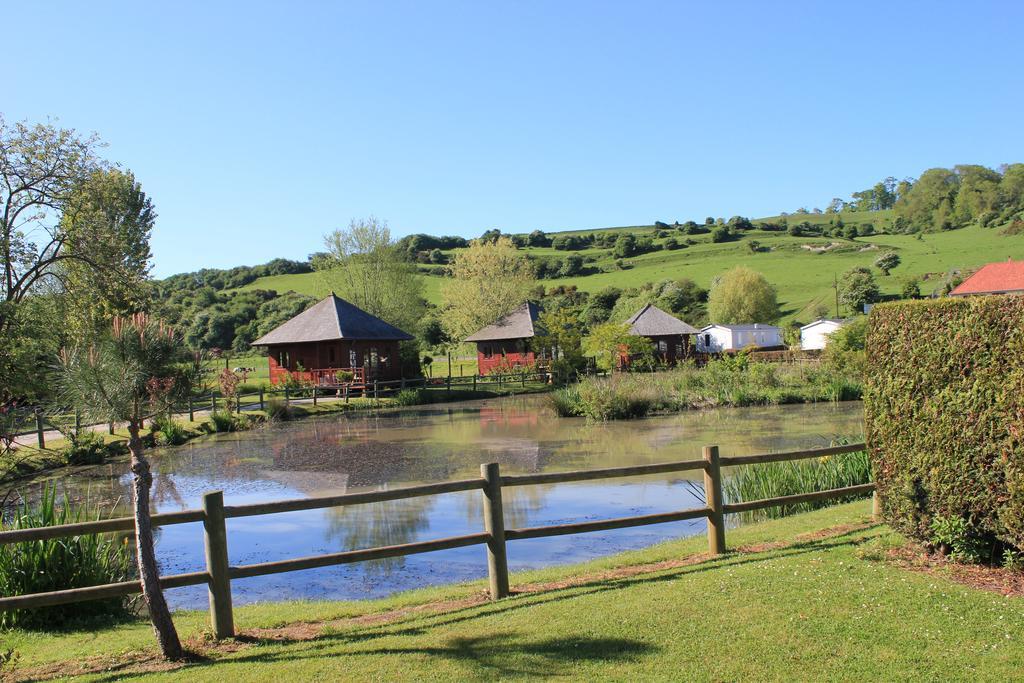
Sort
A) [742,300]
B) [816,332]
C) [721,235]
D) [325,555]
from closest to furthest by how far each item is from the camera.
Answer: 1. [325,555]
2. [816,332]
3. [742,300]
4. [721,235]

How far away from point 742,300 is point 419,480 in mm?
58630

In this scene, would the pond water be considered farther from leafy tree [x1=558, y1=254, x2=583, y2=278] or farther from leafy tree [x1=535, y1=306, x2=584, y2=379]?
leafy tree [x1=558, y1=254, x2=583, y2=278]

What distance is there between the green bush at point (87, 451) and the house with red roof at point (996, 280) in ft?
161

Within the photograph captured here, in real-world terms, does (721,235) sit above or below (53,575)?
above

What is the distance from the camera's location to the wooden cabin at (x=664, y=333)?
170 feet

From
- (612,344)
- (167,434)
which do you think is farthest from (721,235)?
(167,434)

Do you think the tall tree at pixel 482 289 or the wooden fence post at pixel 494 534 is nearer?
the wooden fence post at pixel 494 534

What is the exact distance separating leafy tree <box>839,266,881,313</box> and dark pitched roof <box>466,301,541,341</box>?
32011mm

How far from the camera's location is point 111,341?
580 centimetres

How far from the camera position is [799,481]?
11.0m

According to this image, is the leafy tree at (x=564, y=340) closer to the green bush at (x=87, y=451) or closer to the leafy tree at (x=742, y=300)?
the green bush at (x=87, y=451)

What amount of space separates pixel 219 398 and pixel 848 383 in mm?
26028

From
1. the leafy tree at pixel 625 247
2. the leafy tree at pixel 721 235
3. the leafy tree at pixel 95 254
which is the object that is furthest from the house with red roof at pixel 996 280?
the leafy tree at pixel 721 235

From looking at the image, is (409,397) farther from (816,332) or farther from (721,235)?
(721,235)
